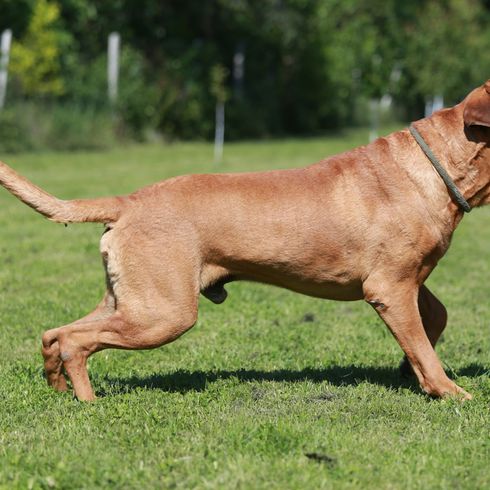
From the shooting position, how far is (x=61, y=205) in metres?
5.43

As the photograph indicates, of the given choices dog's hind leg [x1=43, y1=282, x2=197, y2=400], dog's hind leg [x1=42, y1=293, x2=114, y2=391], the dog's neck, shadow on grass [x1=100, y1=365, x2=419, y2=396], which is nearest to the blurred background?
shadow on grass [x1=100, y1=365, x2=419, y2=396]

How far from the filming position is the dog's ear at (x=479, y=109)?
5.32 meters

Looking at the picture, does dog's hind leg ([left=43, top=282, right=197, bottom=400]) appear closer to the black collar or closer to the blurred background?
the black collar

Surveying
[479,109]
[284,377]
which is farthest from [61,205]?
[479,109]

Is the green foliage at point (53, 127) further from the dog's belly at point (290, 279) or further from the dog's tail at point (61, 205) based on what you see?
the dog's belly at point (290, 279)

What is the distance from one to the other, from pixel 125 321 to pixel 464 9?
1523 inches

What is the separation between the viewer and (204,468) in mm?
4309

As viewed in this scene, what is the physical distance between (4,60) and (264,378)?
18870mm

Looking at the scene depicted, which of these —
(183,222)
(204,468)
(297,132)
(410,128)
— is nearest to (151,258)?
(183,222)

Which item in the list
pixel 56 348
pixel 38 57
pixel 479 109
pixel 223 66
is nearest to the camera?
pixel 479 109

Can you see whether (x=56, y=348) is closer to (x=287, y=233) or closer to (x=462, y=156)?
(x=287, y=233)

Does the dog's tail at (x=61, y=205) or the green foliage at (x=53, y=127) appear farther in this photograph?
the green foliage at (x=53, y=127)

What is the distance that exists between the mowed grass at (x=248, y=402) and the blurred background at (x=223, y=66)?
1525cm

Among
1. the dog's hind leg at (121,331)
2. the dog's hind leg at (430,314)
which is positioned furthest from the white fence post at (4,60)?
the dog's hind leg at (430,314)
